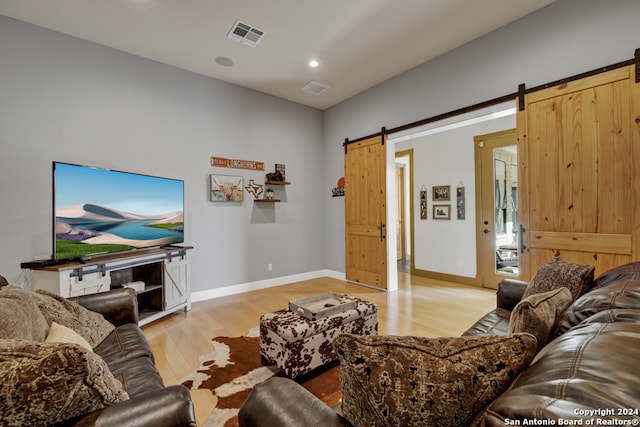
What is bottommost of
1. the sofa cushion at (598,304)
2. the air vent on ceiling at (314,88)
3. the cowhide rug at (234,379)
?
the cowhide rug at (234,379)

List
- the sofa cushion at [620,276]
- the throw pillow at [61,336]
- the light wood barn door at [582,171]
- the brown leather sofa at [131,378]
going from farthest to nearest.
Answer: the light wood barn door at [582,171] → the sofa cushion at [620,276] → the throw pillow at [61,336] → the brown leather sofa at [131,378]

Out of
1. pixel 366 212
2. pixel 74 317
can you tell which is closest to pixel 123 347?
pixel 74 317

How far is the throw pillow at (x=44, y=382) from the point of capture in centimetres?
67

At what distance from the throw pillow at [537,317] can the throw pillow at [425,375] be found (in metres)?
0.27

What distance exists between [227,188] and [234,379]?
2.80 meters

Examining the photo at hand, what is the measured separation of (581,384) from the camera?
1.58 ft

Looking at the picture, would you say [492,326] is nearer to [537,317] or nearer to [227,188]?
[537,317]

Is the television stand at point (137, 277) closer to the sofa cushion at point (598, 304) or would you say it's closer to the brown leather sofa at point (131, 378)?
the brown leather sofa at point (131, 378)

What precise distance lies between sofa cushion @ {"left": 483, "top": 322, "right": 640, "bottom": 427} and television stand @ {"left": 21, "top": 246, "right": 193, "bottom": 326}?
3083 millimetres

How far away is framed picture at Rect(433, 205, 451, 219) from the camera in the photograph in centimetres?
496

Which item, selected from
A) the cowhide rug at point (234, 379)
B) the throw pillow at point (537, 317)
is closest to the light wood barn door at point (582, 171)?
the throw pillow at point (537, 317)

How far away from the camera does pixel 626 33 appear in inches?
93.7

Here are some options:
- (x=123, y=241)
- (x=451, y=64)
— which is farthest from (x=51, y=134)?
(x=451, y=64)

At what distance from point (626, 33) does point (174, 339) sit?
15.9 ft
